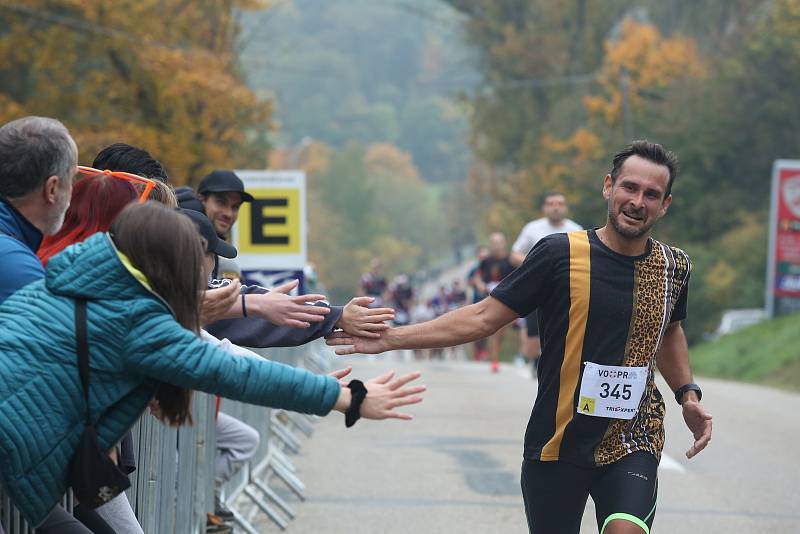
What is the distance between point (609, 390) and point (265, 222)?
8385 mm

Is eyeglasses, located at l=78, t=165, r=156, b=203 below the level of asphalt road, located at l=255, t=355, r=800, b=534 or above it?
above

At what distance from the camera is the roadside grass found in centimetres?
2616

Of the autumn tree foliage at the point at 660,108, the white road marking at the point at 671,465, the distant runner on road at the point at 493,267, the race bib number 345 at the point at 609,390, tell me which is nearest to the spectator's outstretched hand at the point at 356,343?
the race bib number 345 at the point at 609,390

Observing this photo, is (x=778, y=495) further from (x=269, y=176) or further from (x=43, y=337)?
(x=43, y=337)

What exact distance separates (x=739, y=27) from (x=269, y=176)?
46.3m

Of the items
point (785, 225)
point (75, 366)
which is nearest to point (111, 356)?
point (75, 366)

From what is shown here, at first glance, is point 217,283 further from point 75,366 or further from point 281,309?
point 75,366

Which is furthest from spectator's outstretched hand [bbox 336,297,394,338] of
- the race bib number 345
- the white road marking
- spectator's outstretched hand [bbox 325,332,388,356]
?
the white road marking

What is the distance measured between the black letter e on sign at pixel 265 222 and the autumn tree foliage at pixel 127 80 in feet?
48.1

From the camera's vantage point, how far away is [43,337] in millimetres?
3729

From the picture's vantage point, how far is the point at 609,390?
522cm

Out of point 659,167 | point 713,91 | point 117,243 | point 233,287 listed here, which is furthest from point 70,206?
point 713,91

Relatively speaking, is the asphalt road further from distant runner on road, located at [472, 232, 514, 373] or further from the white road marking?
distant runner on road, located at [472, 232, 514, 373]

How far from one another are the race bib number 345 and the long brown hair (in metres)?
1.82
